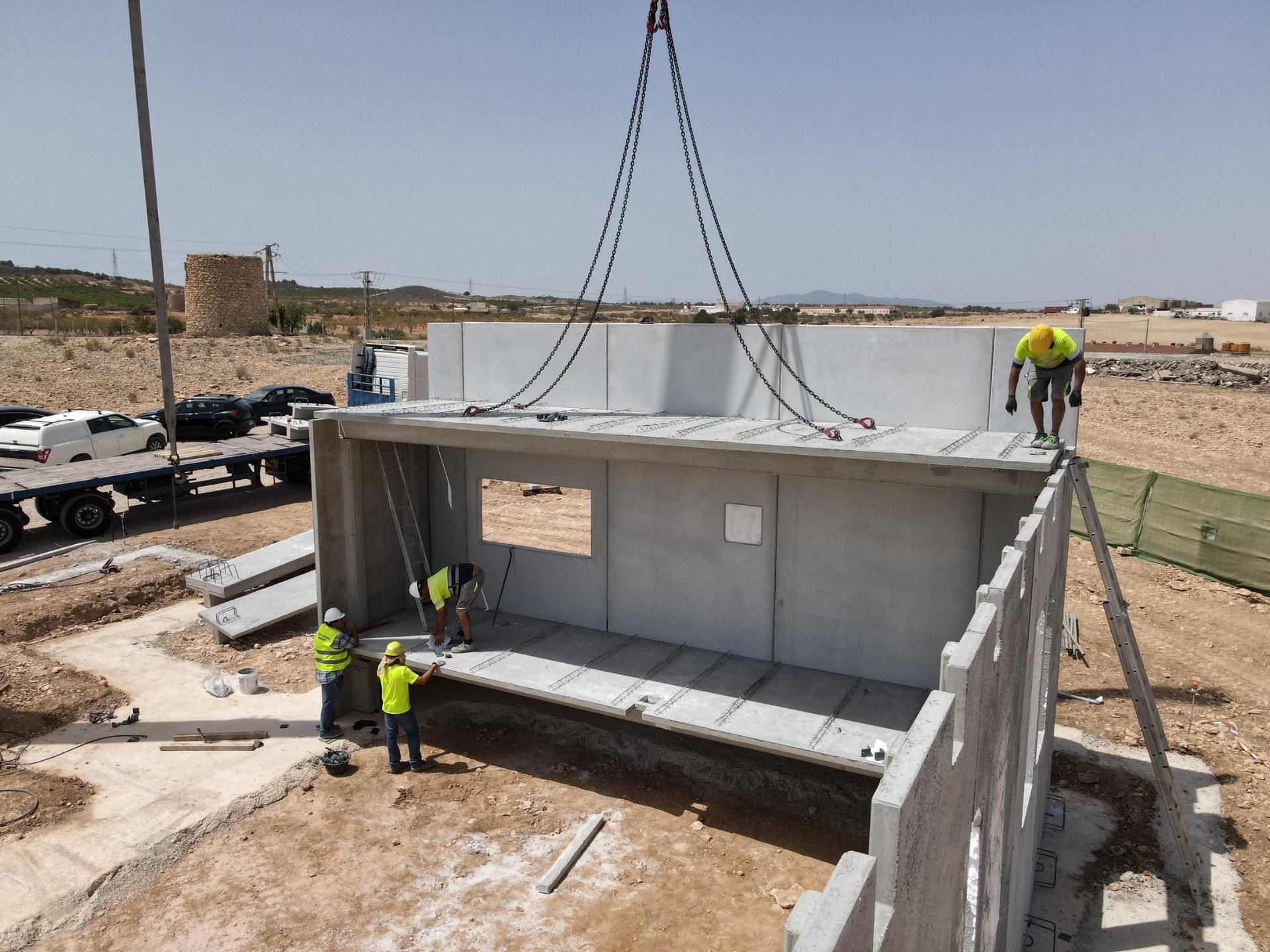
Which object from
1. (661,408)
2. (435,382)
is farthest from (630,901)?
(435,382)

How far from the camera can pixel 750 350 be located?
10938 mm

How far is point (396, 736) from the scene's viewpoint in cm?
1069

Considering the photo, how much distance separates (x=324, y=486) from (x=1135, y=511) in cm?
1646

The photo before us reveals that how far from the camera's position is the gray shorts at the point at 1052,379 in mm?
8578

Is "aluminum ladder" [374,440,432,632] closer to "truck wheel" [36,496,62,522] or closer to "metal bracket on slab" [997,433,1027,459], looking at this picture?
"metal bracket on slab" [997,433,1027,459]

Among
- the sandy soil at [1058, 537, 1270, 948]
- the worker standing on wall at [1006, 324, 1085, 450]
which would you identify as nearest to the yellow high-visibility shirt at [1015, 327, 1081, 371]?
the worker standing on wall at [1006, 324, 1085, 450]

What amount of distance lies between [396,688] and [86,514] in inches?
507

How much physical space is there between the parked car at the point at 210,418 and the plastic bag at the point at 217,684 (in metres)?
15.6

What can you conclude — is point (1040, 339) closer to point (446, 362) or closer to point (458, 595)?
point (458, 595)

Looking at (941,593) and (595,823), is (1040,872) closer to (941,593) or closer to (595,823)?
(941,593)

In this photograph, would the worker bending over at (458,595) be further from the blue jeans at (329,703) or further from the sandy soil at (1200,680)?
the sandy soil at (1200,680)

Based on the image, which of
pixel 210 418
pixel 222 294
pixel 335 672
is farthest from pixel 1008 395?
pixel 222 294

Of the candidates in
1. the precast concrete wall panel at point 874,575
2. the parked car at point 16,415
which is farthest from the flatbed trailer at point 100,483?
the precast concrete wall panel at point 874,575

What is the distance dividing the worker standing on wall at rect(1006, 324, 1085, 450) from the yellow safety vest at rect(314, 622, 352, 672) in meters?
8.65
